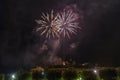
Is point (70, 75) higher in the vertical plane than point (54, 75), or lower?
lower

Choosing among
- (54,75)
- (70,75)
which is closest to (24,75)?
(54,75)

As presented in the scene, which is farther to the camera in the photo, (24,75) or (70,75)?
(24,75)

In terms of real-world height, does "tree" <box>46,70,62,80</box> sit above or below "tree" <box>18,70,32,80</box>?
below

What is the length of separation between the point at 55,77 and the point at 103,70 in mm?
8109

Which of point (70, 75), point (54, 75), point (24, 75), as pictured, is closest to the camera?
point (70, 75)

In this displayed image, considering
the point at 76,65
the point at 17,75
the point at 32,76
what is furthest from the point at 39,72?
the point at 76,65

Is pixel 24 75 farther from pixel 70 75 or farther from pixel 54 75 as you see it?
pixel 70 75

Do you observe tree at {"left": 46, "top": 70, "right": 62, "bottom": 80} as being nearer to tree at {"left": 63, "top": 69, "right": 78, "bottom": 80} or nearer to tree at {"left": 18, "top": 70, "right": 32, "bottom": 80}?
tree at {"left": 63, "top": 69, "right": 78, "bottom": 80}

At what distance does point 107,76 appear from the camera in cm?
4659

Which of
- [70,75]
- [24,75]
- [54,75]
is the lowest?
[70,75]

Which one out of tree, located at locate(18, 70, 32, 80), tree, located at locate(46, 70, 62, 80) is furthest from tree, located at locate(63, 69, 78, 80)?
tree, located at locate(18, 70, 32, 80)

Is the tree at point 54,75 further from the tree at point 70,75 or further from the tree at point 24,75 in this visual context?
the tree at point 24,75

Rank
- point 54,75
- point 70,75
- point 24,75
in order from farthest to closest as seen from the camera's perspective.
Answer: point 24,75 < point 54,75 < point 70,75

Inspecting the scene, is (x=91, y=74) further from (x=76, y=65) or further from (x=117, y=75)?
(x=76, y=65)
